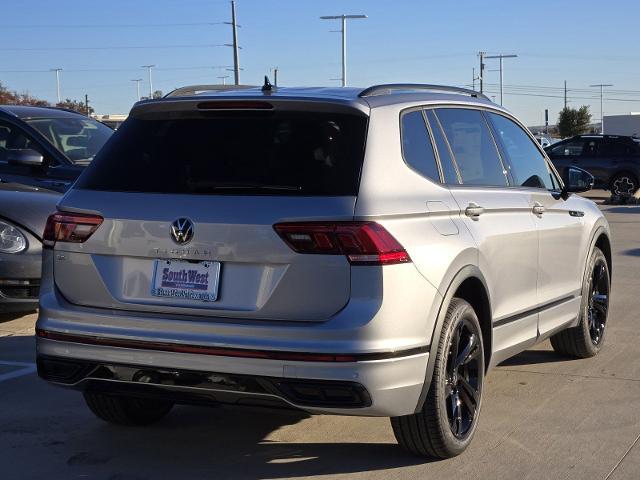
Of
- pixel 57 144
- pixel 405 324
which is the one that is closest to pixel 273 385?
pixel 405 324

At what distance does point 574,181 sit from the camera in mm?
6641

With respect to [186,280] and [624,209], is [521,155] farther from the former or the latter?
[624,209]

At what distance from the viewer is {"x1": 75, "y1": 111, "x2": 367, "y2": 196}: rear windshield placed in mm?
4332

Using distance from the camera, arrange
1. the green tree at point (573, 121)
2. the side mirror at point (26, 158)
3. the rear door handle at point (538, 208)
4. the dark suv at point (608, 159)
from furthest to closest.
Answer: the green tree at point (573, 121), the dark suv at point (608, 159), the side mirror at point (26, 158), the rear door handle at point (538, 208)

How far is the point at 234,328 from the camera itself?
164 inches

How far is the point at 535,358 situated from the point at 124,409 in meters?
3.19

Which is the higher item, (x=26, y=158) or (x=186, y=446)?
(x=26, y=158)

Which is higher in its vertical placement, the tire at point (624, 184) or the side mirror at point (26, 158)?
the side mirror at point (26, 158)

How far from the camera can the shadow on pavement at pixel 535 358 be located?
23.0 ft

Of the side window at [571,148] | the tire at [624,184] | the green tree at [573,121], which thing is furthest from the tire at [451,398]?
the green tree at [573,121]

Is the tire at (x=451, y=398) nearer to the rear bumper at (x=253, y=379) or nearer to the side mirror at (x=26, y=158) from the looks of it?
the rear bumper at (x=253, y=379)

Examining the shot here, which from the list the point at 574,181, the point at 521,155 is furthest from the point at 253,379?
the point at 574,181

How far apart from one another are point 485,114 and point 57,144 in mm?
6502

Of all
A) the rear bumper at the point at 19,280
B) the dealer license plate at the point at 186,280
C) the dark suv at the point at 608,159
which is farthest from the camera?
the dark suv at the point at 608,159
